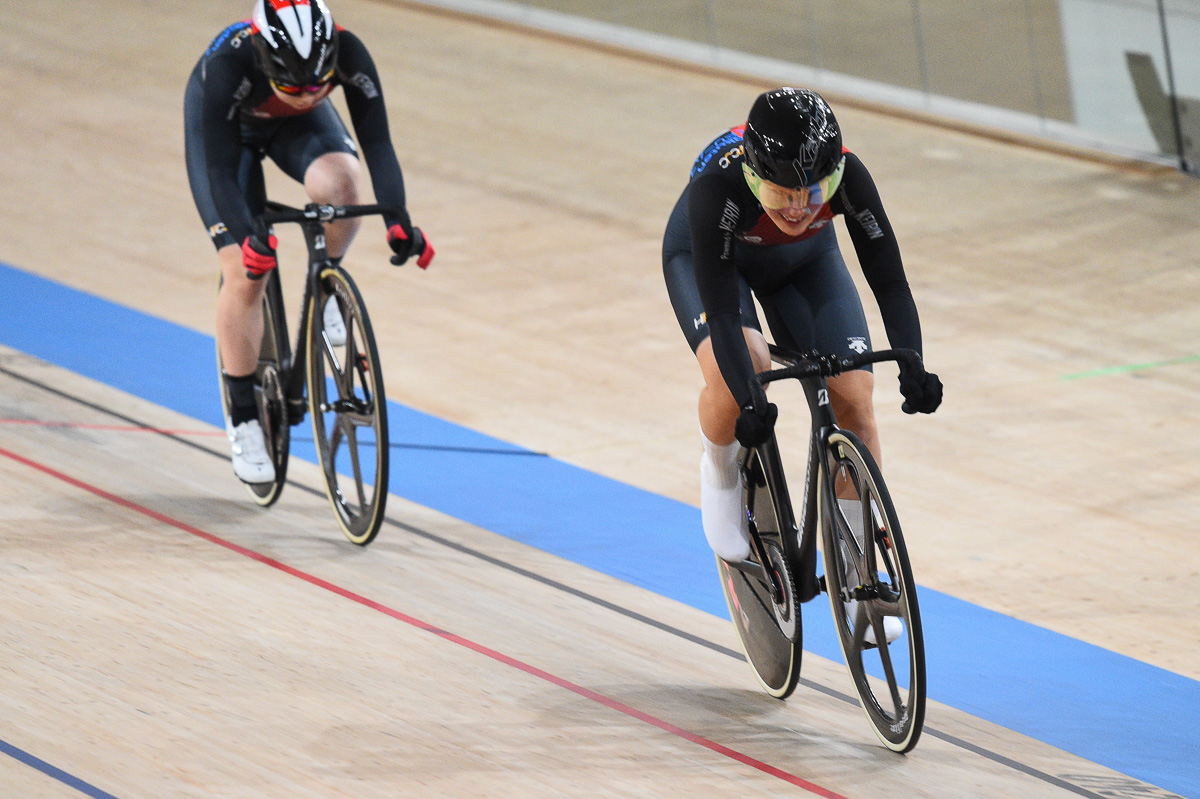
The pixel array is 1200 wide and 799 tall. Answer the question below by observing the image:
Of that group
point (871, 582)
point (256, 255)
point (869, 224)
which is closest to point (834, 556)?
point (871, 582)

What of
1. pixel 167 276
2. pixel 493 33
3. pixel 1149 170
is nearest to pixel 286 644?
pixel 167 276

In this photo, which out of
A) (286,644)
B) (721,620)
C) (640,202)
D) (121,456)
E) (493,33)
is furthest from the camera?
(493,33)

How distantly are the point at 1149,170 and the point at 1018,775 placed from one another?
599cm

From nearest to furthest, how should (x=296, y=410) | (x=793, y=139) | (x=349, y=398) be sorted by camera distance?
1. (x=793, y=139)
2. (x=349, y=398)
3. (x=296, y=410)

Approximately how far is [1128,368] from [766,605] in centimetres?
303

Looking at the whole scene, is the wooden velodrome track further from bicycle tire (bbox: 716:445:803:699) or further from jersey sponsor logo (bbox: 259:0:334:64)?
jersey sponsor logo (bbox: 259:0:334:64)

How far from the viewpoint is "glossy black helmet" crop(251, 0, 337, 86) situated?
3.81 metres

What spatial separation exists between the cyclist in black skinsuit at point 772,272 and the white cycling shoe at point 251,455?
1.56 metres

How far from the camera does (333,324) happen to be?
13.7 feet

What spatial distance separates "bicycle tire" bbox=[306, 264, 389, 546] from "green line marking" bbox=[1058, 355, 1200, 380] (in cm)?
284

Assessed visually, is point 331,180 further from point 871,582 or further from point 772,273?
point 871,582

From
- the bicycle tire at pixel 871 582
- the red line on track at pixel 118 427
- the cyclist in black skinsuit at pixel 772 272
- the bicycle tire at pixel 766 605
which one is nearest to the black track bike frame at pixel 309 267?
the red line on track at pixel 118 427

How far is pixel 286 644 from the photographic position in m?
3.50

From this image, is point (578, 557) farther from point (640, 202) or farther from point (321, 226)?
point (640, 202)
